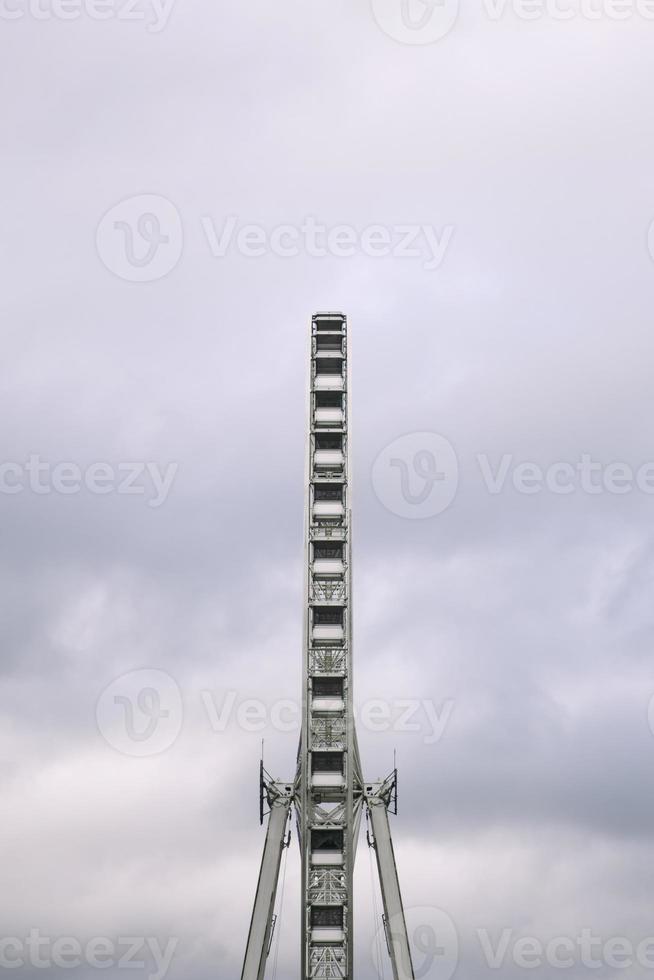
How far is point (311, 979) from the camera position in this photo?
9844 cm

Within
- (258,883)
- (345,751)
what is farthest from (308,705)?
(258,883)

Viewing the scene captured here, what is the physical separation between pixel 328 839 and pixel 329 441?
2787 cm

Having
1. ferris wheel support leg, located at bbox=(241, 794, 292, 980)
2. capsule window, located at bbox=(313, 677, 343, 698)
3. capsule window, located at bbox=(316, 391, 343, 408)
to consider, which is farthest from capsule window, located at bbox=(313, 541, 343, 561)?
ferris wheel support leg, located at bbox=(241, 794, 292, 980)

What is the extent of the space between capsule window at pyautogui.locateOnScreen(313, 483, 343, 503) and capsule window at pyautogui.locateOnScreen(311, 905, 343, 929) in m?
27.8

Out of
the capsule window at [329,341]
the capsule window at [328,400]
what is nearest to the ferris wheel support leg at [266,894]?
the capsule window at [328,400]

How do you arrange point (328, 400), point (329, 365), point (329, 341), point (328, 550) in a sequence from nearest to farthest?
1. point (328, 550)
2. point (328, 400)
3. point (329, 365)
4. point (329, 341)

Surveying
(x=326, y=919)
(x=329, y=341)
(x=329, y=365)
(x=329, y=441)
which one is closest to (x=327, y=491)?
(x=329, y=441)

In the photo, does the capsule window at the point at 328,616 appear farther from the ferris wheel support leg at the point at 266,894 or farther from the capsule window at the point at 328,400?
the capsule window at the point at 328,400

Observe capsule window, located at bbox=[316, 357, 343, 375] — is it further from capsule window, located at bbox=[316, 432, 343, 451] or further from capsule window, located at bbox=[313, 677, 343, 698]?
capsule window, located at bbox=[313, 677, 343, 698]

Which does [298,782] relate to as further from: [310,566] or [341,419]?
[341,419]

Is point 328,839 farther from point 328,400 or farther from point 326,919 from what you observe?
point 328,400

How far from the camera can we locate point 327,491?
109812 mm

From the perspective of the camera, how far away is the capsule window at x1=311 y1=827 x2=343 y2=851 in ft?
333

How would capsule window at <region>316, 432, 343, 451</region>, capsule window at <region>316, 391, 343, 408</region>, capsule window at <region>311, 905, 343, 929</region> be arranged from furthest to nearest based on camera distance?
capsule window at <region>316, 391, 343, 408</region> < capsule window at <region>316, 432, 343, 451</region> < capsule window at <region>311, 905, 343, 929</region>
